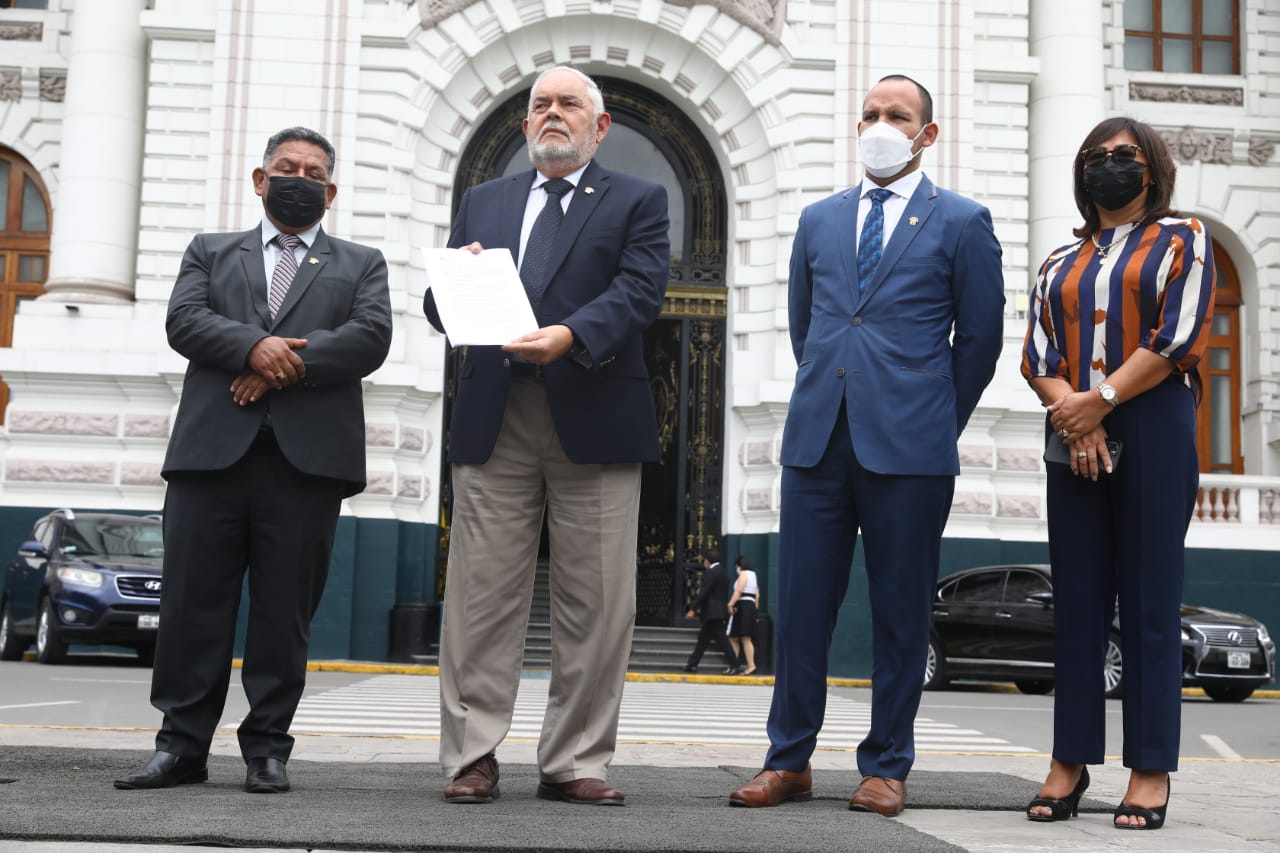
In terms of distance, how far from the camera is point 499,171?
2166 centimetres

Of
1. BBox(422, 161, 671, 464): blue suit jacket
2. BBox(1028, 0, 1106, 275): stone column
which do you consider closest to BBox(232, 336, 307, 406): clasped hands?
BBox(422, 161, 671, 464): blue suit jacket

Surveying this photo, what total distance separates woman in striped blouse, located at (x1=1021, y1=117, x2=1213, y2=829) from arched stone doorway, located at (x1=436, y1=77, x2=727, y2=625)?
50.0 feet

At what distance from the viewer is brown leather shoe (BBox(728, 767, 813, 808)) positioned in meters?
5.16

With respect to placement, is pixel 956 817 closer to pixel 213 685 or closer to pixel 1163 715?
pixel 1163 715

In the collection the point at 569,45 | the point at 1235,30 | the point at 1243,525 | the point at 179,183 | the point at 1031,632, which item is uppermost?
the point at 1235,30

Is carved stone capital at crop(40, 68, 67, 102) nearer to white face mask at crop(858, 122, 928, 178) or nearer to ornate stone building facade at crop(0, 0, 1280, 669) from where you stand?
ornate stone building facade at crop(0, 0, 1280, 669)

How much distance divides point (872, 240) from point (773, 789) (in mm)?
1943

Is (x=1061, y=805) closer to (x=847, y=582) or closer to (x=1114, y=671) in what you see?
(x=847, y=582)

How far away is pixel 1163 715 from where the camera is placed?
526 cm

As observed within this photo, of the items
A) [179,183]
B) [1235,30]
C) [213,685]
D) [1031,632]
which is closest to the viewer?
[213,685]

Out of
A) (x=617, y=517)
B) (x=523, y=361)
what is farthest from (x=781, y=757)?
(x=523, y=361)

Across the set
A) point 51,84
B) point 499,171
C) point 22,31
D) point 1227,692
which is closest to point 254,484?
point 1227,692

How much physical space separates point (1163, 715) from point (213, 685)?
3214mm

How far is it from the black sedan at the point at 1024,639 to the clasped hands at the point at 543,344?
12.5 meters
